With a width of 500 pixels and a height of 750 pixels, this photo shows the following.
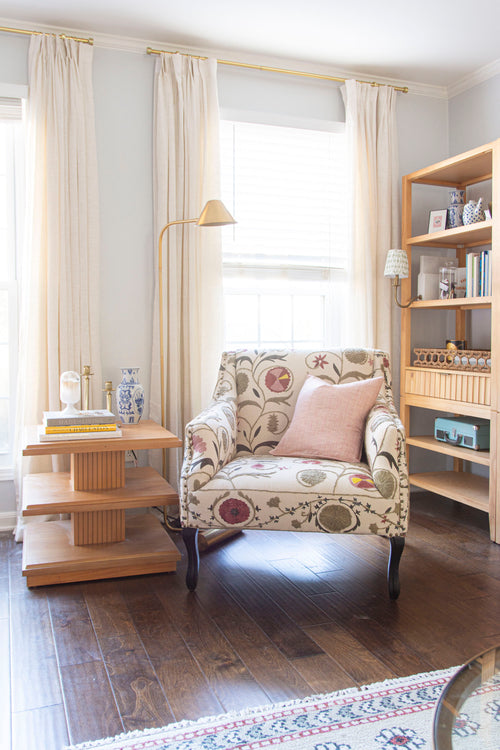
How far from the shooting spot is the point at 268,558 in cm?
279

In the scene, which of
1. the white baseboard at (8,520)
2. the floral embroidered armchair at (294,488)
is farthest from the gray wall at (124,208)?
the floral embroidered armchair at (294,488)

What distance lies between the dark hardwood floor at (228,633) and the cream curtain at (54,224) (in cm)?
88

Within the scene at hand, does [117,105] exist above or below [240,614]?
above

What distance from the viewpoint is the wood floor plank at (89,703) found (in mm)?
1575

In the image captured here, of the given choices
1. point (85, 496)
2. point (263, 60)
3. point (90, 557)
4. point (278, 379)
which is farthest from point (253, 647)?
point (263, 60)

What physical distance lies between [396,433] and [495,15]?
2.16 m

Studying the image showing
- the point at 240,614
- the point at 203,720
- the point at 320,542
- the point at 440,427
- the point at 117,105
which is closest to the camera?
the point at 203,720

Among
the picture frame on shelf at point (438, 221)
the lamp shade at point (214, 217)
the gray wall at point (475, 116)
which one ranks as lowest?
the lamp shade at point (214, 217)

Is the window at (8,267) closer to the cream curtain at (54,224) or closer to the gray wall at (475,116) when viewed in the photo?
the cream curtain at (54,224)

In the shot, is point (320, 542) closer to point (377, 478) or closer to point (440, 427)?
point (377, 478)

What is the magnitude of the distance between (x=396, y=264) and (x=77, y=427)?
2.02 metres

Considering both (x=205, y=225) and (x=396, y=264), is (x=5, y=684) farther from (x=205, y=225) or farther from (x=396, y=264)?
(x=396, y=264)

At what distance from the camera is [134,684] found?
1780 millimetres

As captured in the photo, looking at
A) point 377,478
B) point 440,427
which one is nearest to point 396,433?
point 377,478
